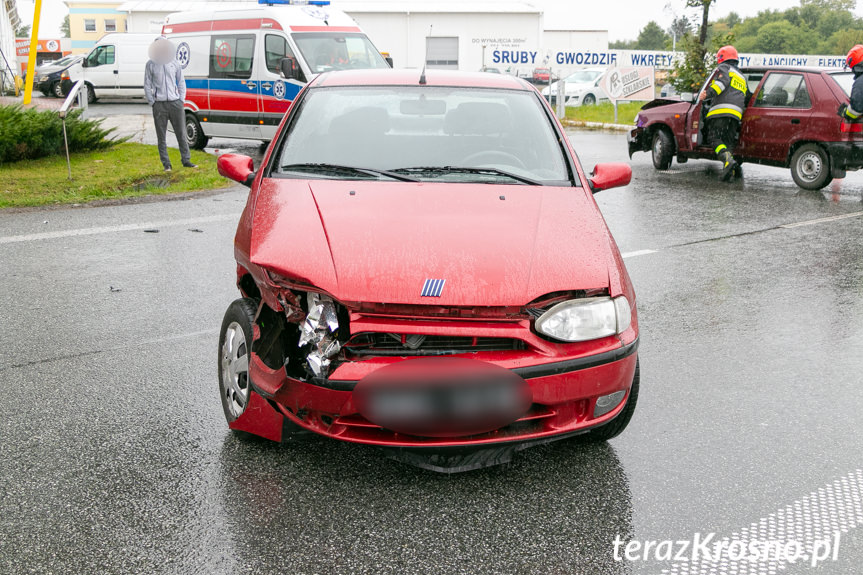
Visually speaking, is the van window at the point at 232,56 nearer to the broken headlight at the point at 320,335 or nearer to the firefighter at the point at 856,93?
the firefighter at the point at 856,93

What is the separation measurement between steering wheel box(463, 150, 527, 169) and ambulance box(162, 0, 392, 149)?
1049cm

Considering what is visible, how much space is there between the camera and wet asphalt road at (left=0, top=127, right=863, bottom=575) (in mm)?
3020

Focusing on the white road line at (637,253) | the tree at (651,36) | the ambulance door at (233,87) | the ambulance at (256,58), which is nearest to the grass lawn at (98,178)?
the ambulance door at (233,87)

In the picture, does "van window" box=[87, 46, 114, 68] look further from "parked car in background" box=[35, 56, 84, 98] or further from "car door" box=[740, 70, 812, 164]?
"car door" box=[740, 70, 812, 164]

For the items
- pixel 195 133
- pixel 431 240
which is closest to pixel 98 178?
pixel 195 133

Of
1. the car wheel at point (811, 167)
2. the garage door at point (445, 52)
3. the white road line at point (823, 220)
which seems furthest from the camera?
the garage door at point (445, 52)

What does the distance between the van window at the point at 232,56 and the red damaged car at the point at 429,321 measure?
481 inches

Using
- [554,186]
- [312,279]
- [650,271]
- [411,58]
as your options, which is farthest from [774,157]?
[411,58]

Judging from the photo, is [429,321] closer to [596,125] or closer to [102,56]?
[596,125]

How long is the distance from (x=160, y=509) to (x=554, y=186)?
236cm

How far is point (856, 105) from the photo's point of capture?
11273 mm

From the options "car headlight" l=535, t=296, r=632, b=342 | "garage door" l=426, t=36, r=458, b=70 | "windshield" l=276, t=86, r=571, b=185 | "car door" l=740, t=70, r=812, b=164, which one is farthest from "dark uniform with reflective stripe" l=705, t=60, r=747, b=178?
"garage door" l=426, t=36, r=458, b=70

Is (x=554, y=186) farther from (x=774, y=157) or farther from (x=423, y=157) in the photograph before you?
(x=774, y=157)

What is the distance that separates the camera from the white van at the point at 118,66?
27.9m
